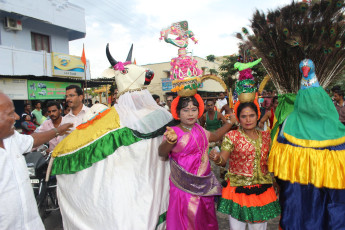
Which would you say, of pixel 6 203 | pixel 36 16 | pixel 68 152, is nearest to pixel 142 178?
pixel 68 152

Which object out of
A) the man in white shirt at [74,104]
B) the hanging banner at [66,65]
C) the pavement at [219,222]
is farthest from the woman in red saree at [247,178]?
the hanging banner at [66,65]

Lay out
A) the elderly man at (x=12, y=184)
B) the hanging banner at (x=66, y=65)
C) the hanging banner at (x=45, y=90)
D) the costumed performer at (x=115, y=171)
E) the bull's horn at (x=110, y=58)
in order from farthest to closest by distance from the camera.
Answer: the hanging banner at (x=66, y=65), the hanging banner at (x=45, y=90), the bull's horn at (x=110, y=58), the costumed performer at (x=115, y=171), the elderly man at (x=12, y=184)

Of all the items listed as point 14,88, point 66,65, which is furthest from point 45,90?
point 66,65

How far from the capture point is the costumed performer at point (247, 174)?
2.43 meters

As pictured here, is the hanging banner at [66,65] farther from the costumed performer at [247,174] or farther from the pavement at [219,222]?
the costumed performer at [247,174]

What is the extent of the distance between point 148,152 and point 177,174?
1.46 ft

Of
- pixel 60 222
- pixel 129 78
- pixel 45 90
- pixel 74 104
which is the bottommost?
pixel 60 222

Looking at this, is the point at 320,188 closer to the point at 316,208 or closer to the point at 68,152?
the point at 316,208

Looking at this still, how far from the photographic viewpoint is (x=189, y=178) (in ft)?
8.45

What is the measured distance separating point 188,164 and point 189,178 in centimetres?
14

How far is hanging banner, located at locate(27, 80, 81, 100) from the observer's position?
12.5 m

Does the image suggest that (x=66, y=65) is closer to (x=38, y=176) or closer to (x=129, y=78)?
(x=38, y=176)

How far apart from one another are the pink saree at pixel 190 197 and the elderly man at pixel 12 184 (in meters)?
1.23

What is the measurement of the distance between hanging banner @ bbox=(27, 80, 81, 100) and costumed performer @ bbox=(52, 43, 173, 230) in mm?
11004
